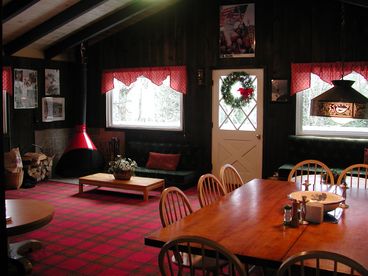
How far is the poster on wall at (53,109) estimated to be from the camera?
7922 mm

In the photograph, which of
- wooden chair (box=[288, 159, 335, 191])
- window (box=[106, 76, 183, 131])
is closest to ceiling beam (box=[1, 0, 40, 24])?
window (box=[106, 76, 183, 131])

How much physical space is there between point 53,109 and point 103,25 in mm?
1820

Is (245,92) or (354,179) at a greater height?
(245,92)

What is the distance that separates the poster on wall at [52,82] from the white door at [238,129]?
288cm

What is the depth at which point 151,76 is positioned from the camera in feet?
25.6

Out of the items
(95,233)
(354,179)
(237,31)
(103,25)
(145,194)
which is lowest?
(95,233)

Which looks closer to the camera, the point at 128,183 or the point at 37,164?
the point at 128,183

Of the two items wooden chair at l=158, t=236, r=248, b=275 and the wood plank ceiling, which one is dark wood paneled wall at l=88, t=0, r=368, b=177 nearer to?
the wood plank ceiling

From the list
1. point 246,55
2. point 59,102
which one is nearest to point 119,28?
point 59,102

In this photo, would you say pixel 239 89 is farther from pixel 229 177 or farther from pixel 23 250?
pixel 23 250

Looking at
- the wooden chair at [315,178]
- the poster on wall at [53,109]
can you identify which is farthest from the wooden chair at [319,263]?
the poster on wall at [53,109]

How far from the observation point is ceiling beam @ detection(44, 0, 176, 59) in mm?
7113

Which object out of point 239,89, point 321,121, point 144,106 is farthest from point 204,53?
point 321,121

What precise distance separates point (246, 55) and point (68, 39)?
3.08 metres
